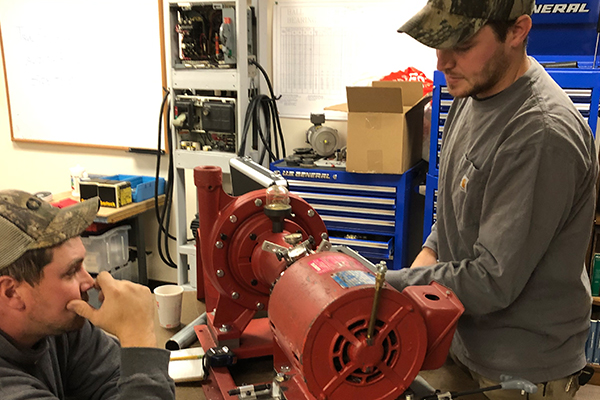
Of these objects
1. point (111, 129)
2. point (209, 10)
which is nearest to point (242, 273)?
point (209, 10)

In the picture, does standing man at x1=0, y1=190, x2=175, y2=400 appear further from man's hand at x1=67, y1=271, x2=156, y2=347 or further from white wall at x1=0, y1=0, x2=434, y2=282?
white wall at x1=0, y1=0, x2=434, y2=282

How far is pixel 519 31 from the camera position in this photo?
109 cm

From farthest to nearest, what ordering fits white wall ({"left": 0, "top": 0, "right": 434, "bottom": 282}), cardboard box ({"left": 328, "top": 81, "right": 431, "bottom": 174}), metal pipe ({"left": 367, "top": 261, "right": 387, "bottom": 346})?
white wall ({"left": 0, "top": 0, "right": 434, "bottom": 282}) < cardboard box ({"left": 328, "top": 81, "right": 431, "bottom": 174}) < metal pipe ({"left": 367, "top": 261, "right": 387, "bottom": 346})

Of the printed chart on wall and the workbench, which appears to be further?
the workbench

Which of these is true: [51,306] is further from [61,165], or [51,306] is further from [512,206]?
[61,165]

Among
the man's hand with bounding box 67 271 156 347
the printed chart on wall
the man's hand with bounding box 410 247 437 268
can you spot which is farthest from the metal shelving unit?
the man's hand with bounding box 67 271 156 347

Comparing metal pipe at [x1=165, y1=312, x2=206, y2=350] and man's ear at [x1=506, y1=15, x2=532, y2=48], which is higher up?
man's ear at [x1=506, y1=15, x2=532, y2=48]

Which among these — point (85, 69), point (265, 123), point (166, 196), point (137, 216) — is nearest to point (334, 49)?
point (265, 123)

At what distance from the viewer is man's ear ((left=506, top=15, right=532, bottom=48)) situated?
107 cm

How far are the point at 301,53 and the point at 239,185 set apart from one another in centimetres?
189

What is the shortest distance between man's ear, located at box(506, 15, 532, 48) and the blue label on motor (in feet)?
2.00

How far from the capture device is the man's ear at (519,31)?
1066mm

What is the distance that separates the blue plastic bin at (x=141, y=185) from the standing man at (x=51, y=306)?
2.34 meters

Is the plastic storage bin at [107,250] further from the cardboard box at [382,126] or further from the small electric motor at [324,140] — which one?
the cardboard box at [382,126]
